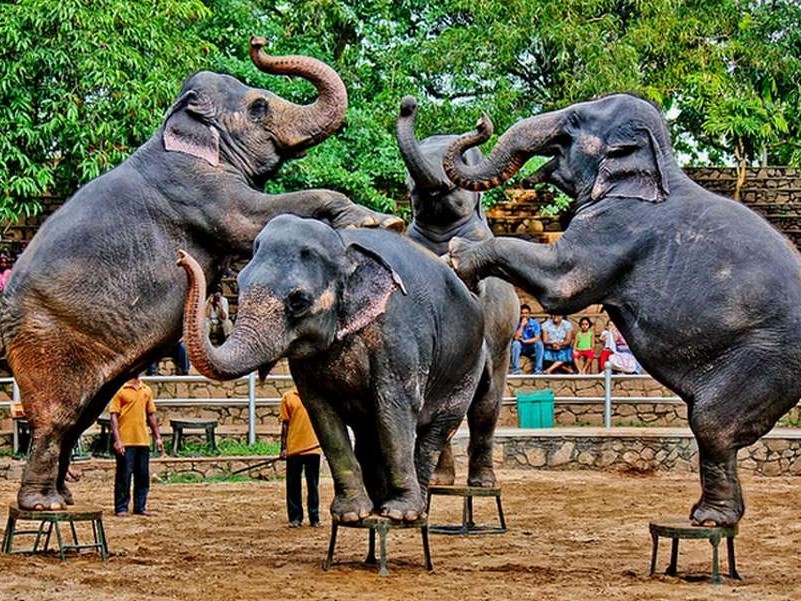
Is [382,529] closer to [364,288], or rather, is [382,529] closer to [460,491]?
[364,288]

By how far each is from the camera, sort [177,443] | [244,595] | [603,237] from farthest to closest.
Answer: [177,443] → [603,237] → [244,595]

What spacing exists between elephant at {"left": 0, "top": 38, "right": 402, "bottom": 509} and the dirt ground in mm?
1019

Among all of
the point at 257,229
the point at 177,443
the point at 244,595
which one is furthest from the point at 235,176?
the point at 177,443

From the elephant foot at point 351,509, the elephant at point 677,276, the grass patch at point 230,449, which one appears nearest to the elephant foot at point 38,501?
the elephant foot at point 351,509

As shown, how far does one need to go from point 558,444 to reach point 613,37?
800 cm

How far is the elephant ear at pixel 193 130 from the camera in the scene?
32.6 feet

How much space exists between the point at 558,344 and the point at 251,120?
12211 millimetres

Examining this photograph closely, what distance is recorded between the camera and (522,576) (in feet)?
30.5

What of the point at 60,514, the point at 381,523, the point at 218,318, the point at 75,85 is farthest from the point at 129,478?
the point at 218,318

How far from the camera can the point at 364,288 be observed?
8969 mm

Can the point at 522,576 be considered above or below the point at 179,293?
below

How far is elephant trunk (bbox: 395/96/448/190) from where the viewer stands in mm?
10305

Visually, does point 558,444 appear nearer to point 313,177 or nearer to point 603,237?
point 313,177

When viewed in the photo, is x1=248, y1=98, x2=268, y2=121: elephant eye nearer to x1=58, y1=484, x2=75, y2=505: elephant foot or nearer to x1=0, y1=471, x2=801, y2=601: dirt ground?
x1=58, y1=484, x2=75, y2=505: elephant foot
